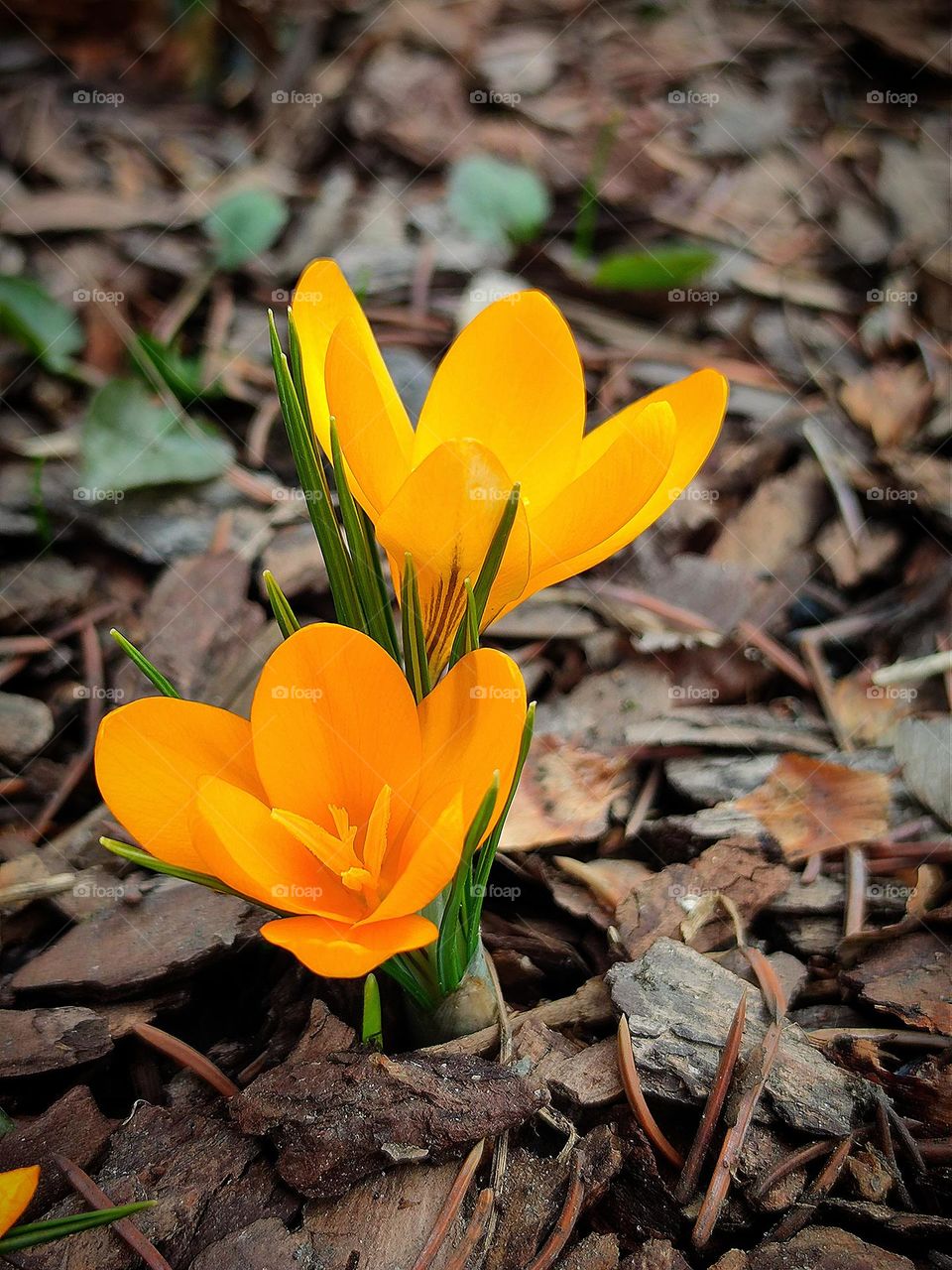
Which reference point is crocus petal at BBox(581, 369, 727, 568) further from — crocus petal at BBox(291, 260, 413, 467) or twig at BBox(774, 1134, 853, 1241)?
twig at BBox(774, 1134, 853, 1241)

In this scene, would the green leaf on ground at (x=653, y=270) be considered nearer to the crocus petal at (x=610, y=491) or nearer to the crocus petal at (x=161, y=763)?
the crocus petal at (x=610, y=491)

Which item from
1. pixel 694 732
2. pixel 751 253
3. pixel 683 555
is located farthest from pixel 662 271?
pixel 694 732

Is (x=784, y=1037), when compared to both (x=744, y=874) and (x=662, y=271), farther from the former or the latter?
(x=662, y=271)

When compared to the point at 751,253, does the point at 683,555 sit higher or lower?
lower

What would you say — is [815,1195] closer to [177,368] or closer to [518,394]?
[518,394]

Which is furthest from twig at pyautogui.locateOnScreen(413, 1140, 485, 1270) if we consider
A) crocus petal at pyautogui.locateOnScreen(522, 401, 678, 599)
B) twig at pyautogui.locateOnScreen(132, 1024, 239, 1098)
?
crocus petal at pyautogui.locateOnScreen(522, 401, 678, 599)

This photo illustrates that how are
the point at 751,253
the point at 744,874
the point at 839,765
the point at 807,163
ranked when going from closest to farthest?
the point at 744,874, the point at 839,765, the point at 751,253, the point at 807,163
